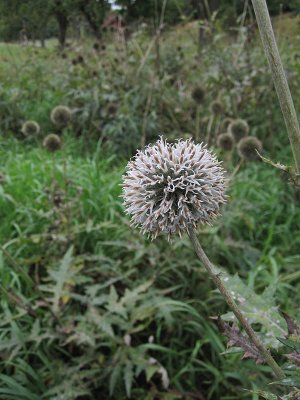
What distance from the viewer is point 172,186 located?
1.01 m

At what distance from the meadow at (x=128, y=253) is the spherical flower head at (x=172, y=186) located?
7.5 inches

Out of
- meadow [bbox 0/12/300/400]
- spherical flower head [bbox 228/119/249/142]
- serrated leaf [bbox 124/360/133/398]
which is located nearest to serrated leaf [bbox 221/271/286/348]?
meadow [bbox 0/12/300/400]

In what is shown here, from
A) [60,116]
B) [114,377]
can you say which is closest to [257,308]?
[114,377]

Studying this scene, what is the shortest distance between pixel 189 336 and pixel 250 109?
2849mm

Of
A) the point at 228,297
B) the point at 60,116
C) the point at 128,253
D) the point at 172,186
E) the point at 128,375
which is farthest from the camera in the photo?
the point at 60,116

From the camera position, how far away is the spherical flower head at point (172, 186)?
988 mm

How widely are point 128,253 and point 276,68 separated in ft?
6.96

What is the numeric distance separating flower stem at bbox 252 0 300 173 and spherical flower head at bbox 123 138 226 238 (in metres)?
0.24

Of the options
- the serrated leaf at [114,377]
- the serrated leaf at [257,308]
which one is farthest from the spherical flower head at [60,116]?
the serrated leaf at [257,308]

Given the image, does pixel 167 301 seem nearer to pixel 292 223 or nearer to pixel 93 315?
pixel 93 315

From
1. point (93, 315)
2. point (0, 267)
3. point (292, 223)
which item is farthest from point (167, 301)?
point (292, 223)

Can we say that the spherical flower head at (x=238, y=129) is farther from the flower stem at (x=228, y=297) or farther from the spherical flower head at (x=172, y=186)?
the flower stem at (x=228, y=297)

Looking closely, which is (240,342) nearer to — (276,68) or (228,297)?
(228,297)

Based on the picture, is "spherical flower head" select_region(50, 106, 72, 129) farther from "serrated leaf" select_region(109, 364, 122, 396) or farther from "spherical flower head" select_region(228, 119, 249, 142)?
"serrated leaf" select_region(109, 364, 122, 396)
